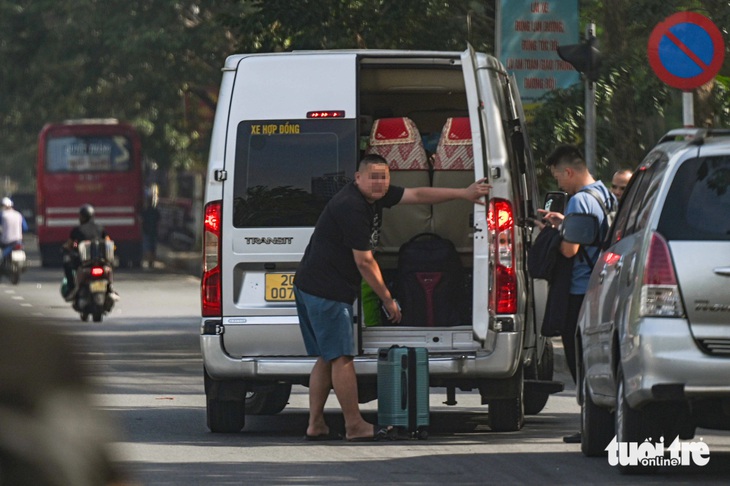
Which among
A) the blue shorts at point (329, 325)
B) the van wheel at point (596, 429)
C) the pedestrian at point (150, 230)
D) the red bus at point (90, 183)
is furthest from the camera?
the pedestrian at point (150, 230)

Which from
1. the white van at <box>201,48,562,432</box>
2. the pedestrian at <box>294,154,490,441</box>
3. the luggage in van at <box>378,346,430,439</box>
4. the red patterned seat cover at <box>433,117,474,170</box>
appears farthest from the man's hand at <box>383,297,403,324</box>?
the red patterned seat cover at <box>433,117,474,170</box>

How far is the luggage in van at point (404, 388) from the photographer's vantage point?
33.5 ft

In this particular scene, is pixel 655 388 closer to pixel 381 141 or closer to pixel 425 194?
pixel 425 194

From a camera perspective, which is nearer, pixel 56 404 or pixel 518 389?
pixel 56 404

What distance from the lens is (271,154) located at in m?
10.6

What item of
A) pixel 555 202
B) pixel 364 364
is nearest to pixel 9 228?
pixel 555 202

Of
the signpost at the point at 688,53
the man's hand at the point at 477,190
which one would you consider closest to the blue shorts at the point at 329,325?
the man's hand at the point at 477,190

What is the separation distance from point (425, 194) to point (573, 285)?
1107 millimetres

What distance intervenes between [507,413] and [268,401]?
2.12 metres

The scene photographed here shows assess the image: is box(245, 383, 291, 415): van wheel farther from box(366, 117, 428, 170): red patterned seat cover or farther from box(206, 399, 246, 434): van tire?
box(366, 117, 428, 170): red patterned seat cover

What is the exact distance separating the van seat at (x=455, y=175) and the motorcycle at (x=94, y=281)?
13.5 meters

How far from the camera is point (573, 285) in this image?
10.8m

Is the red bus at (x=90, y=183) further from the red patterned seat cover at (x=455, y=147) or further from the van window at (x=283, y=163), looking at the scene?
the van window at (x=283, y=163)

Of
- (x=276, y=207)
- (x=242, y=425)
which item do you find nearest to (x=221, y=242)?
(x=276, y=207)
